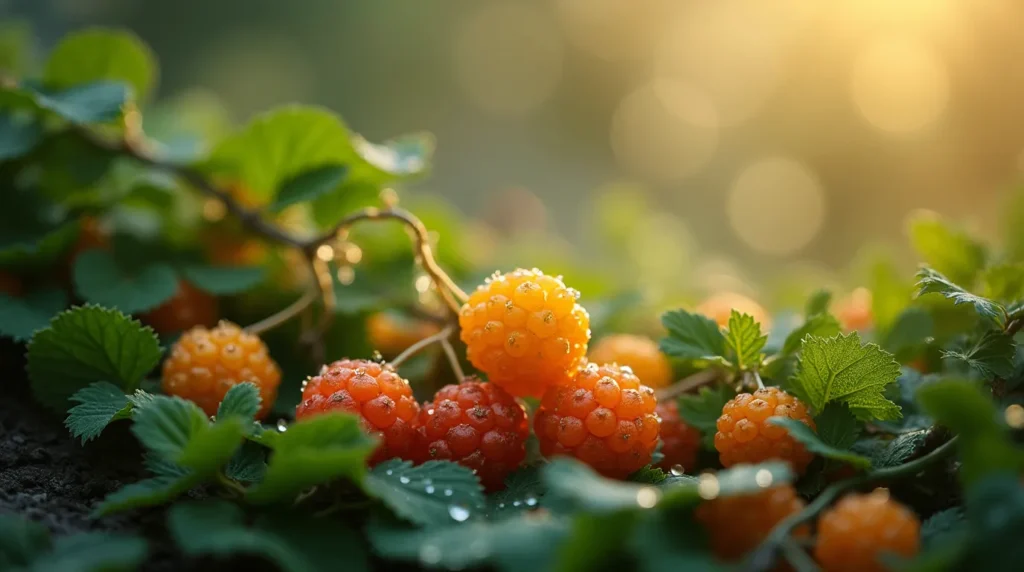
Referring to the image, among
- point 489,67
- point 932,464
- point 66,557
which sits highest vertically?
point 489,67

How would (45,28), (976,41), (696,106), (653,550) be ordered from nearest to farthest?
1. (653,550)
2. (976,41)
3. (45,28)
4. (696,106)

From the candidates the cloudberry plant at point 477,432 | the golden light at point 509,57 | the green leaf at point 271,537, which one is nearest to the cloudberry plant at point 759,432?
the cloudberry plant at point 477,432

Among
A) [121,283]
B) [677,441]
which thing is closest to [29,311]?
[121,283]

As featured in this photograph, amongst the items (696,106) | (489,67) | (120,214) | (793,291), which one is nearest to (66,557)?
(120,214)

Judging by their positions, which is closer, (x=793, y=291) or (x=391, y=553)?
(x=391, y=553)

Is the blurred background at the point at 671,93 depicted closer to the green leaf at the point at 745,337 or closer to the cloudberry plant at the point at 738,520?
the green leaf at the point at 745,337

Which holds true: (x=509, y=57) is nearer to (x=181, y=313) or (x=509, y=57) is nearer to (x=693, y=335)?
(x=181, y=313)

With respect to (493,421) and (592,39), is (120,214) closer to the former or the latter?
(493,421)
